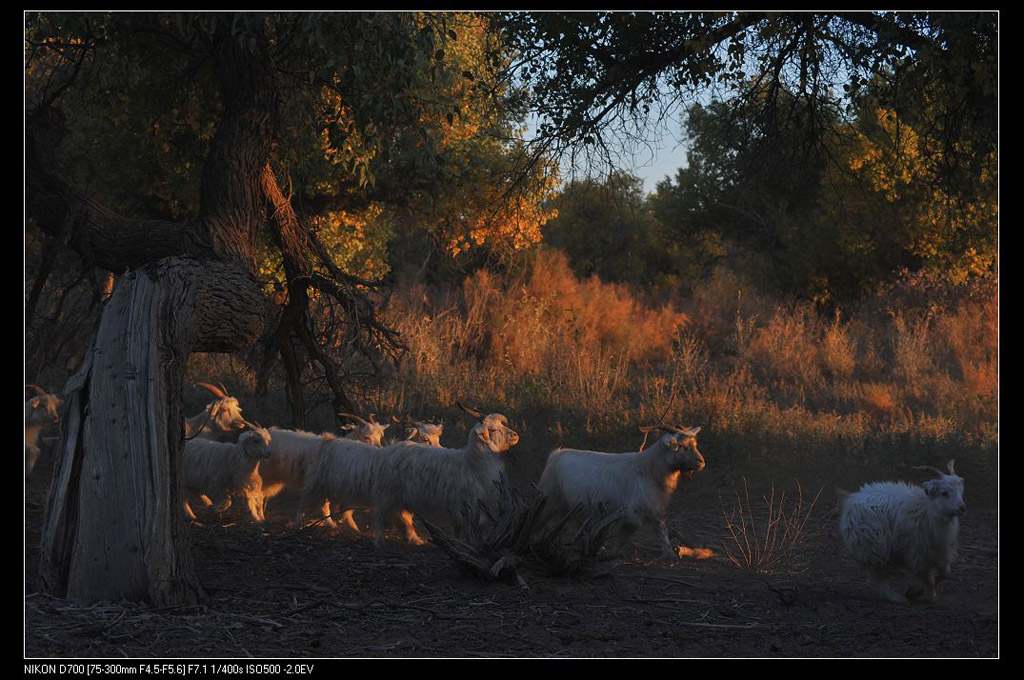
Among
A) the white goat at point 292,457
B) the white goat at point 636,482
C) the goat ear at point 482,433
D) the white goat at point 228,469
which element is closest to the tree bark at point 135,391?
the goat ear at point 482,433

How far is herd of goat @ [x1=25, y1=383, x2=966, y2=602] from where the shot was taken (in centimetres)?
796

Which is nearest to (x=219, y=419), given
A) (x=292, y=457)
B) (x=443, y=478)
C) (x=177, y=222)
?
(x=292, y=457)

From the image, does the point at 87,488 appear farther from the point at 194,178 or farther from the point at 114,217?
the point at 194,178

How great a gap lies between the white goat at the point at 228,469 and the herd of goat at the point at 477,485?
1 cm

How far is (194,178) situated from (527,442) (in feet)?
17.7

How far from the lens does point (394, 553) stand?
30.3 feet

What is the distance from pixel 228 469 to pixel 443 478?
2.59 m

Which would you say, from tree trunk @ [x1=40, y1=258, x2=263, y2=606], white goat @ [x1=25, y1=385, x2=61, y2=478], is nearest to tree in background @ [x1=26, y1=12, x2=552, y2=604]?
tree trunk @ [x1=40, y1=258, x2=263, y2=606]

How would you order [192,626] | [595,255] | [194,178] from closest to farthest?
[192,626]
[194,178]
[595,255]

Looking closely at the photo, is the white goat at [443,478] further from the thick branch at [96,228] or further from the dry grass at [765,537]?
the thick branch at [96,228]

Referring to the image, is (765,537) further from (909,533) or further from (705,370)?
(705,370)

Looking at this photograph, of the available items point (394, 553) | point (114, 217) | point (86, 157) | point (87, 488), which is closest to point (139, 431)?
point (87, 488)

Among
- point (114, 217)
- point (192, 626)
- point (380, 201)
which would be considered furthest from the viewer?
point (380, 201)

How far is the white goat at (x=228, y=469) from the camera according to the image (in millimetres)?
10367
